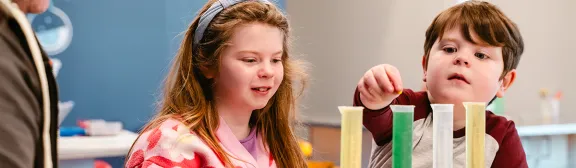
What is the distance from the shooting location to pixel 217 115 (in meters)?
0.99

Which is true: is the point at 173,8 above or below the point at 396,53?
above

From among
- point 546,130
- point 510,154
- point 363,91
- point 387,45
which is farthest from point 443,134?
point 546,130

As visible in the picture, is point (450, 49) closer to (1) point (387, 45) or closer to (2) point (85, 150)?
(2) point (85, 150)

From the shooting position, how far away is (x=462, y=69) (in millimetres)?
962

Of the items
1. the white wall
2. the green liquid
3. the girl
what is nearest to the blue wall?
the white wall

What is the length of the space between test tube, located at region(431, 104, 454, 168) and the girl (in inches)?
11.0

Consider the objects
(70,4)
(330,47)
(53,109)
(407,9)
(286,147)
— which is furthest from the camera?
(330,47)

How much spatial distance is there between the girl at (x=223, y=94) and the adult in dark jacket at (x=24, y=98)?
340mm

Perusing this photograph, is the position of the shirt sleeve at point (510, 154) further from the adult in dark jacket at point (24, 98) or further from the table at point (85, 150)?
the table at point (85, 150)

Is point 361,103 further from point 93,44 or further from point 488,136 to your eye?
point 93,44

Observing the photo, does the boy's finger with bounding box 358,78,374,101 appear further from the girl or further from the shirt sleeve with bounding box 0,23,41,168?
the shirt sleeve with bounding box 0,23,41,168

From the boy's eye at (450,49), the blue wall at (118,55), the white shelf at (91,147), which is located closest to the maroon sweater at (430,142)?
the boy's eye at (450,49)

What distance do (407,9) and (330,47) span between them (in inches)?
20.2

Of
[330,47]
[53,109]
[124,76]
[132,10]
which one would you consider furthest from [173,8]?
[53,109]
